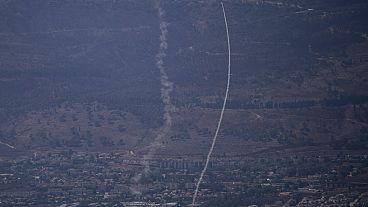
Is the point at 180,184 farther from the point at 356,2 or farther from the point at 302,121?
the point at 356,2

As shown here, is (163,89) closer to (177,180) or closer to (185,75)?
(185,75)

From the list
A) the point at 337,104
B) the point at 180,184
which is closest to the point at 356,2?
the point at 337,104

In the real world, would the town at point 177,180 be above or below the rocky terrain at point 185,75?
below

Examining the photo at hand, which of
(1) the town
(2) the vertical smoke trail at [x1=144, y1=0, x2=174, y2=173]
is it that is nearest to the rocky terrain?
(2) the vertical smoke trail at [x1=144, y1=0, x2=174, y2=173]

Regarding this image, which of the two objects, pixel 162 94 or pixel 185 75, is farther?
pixel 185 75

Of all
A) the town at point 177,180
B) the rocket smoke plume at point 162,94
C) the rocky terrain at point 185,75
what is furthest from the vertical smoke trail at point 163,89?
the town at point 177,180

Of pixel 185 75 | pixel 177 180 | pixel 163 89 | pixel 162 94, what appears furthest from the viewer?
pixel 185 75

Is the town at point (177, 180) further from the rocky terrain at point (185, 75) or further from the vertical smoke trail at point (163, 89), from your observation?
the rocky terrain at point (185, 75)

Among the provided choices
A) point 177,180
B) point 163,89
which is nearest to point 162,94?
point 163,89
